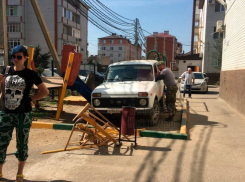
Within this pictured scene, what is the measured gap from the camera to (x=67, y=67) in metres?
7.26

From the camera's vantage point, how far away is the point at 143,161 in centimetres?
445

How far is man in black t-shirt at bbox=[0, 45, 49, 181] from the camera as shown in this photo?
10.8 feet

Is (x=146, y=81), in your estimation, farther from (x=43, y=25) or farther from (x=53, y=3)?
(x=53, y=3)

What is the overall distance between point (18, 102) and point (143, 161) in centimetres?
236

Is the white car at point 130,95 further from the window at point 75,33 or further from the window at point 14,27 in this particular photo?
the window at point 75,33

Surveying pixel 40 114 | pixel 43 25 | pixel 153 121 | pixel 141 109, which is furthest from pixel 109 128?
pixel 43 25

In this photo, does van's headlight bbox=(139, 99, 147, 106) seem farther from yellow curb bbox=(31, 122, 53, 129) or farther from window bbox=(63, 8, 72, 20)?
window bbox=(63, 8, 72, 20)

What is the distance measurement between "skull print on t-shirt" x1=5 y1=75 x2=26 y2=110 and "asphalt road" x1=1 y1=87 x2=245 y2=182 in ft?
3.95

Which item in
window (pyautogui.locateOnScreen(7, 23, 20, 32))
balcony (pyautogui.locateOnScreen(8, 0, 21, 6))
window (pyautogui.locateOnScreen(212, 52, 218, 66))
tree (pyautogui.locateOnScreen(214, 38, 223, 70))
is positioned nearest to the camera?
tree (pyautogui.locateOnScreen(214, 38, 223, 70))

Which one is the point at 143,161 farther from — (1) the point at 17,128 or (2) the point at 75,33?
(2) the point at 75,33

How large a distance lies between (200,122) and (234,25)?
6.22 m

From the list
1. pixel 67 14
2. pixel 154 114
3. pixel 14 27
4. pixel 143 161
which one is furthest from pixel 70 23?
pixel 143 161

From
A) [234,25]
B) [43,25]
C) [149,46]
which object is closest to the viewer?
[43,25]

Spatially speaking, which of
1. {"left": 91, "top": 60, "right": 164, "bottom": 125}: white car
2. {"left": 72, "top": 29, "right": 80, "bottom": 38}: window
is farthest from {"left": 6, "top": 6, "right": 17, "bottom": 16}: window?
{"left": 91, "top": 60, "right": 164, "bottom": 125}: white car
